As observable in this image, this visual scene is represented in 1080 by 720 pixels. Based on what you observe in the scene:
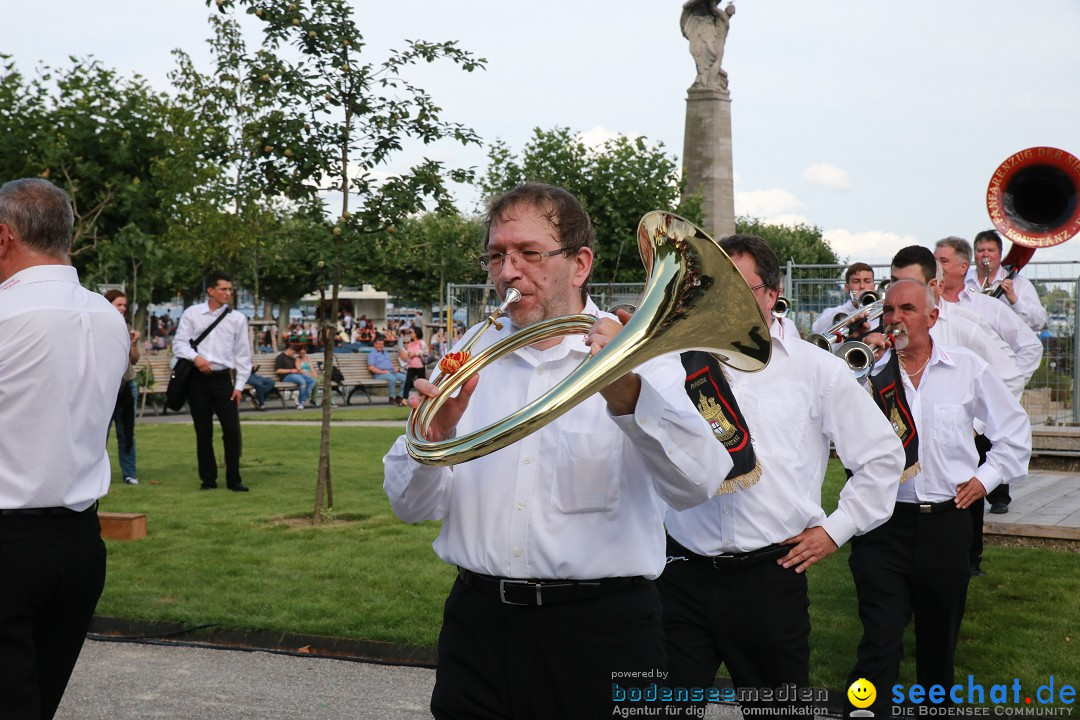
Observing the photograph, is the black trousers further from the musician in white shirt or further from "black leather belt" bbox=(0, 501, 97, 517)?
"black leather belt" bbox=(0, 501, 97, 517)

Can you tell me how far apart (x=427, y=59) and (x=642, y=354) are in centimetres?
721

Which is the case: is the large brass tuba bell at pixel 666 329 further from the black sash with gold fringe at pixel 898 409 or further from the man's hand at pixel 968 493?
the man's hand at pixel 968 493

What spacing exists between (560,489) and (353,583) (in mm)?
4889

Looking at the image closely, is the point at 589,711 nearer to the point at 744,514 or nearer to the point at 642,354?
the point at 642,354

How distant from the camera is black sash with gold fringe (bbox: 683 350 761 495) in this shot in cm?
372

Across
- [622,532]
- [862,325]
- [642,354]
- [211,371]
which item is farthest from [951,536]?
[211,371]

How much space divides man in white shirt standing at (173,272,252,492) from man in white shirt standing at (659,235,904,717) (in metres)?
8.03

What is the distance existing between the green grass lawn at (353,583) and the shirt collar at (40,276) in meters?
3.19

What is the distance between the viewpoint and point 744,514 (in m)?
3.72

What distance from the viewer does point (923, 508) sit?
15.1 ft

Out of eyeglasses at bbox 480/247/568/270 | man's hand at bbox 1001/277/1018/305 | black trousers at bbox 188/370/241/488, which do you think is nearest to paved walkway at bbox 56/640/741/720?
eyeglasses at bbox 480/247/568/270

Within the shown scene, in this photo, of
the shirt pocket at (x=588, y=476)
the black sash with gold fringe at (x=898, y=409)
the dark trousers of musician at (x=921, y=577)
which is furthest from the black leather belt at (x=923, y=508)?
the shirt pocket at (x=588, y=476)

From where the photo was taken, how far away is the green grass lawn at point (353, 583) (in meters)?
6.03

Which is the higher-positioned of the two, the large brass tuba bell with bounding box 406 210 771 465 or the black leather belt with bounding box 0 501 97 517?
the large brass tuba bell with bounding box 406 210 771 465
